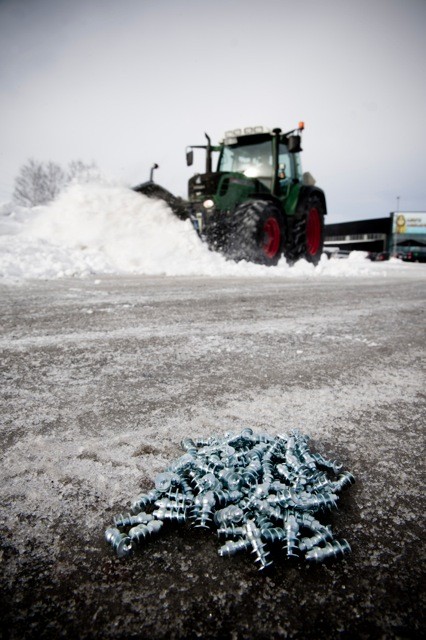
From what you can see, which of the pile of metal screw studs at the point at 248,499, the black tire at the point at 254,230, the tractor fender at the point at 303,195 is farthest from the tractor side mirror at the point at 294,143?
the pile of metal screw studs at the point at 248,499

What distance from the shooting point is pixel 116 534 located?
880 millimetres

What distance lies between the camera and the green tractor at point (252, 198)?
26.3 feet

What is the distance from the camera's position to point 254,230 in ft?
25.0

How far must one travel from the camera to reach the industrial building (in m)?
41.4

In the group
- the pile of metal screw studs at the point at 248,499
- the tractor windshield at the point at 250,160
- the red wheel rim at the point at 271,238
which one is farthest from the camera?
the tractor windshield at the point at 250,160

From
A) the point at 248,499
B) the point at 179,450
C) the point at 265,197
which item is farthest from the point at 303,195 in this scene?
A: the point at 248,499

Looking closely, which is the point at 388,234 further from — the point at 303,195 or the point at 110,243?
the point at 110,243

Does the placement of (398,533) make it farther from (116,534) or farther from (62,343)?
(62,343)

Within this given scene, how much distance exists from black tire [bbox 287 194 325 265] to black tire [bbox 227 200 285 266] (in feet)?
2.62

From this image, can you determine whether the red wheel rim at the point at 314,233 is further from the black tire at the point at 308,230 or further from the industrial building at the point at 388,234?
the industrial building at the point at 388,234

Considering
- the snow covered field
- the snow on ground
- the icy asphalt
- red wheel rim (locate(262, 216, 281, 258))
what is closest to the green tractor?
red wheel rim (locate(262, 216, 281, 258))

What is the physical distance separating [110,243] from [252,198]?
362cm

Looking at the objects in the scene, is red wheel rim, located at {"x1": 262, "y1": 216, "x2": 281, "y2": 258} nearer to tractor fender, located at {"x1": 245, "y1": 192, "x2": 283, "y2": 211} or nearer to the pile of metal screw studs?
tractor fender, located at {"x1": 245, "y1": 192, "x2": 283, "y2": 211}

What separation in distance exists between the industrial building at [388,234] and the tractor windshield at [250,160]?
33782mm
